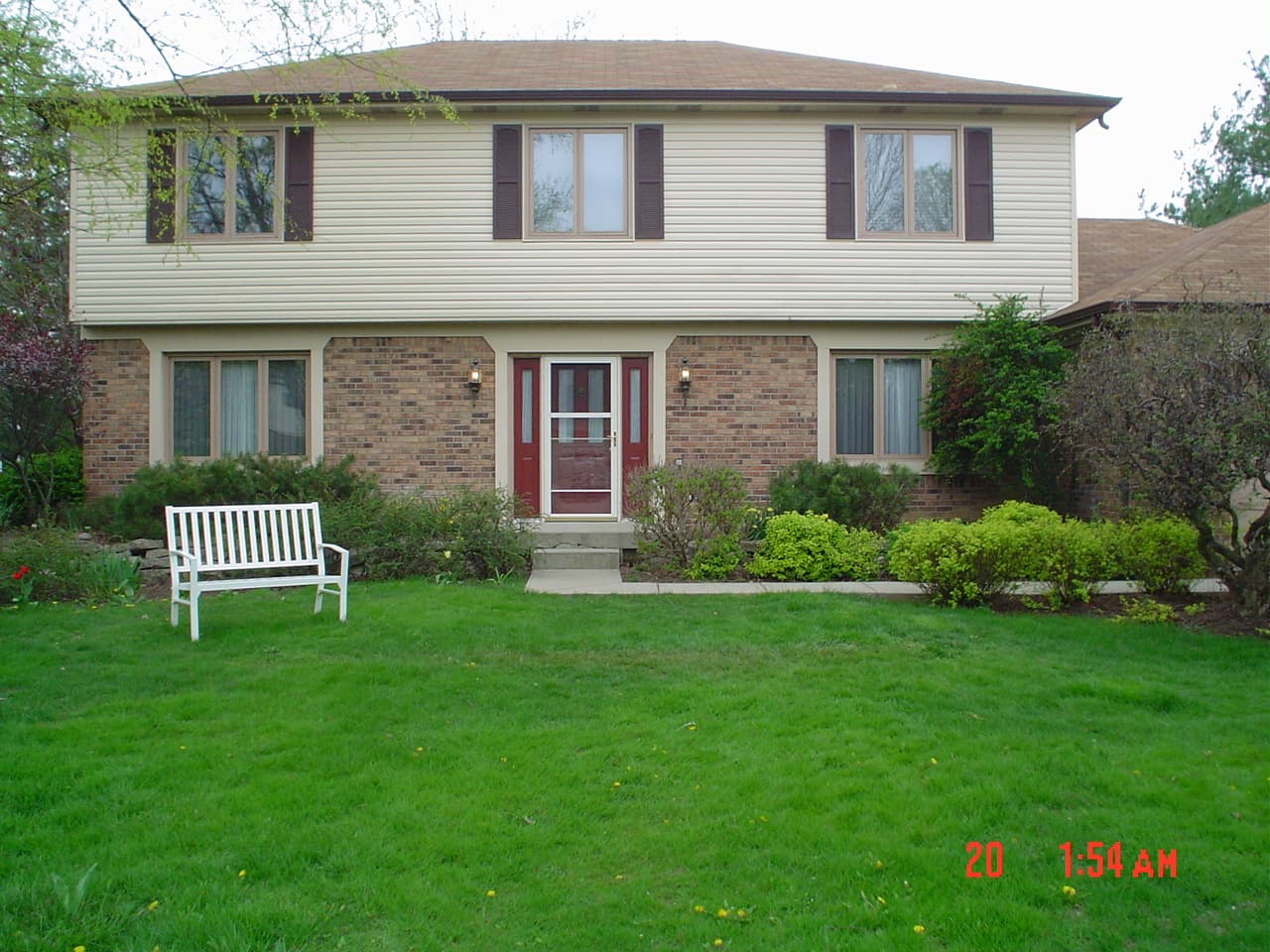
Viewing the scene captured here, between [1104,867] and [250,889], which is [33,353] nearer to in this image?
[250,889]

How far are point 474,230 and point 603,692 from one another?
8072mm

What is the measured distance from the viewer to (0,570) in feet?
29.6

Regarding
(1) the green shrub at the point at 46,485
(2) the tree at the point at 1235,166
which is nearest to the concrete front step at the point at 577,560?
(1) the green shrub at the point at 46,485

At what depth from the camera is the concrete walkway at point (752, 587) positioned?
8.91m

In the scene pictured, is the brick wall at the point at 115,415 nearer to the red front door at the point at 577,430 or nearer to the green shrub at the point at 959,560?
the red front door at the point at 577,430

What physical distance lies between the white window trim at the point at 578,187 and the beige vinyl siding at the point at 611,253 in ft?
0.37

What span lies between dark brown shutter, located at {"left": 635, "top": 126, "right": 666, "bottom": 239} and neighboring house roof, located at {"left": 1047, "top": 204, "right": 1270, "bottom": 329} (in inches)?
200

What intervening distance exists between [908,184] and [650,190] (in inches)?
130

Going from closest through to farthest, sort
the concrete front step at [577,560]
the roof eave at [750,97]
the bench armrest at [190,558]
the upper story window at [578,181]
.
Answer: the bench armrest at [190,558] < the concrete front step at [577,560] < the roof eave at [750,97] < the upper story window at [578,181]

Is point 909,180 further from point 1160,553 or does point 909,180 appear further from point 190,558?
point 190,558

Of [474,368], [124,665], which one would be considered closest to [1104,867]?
[124,665]

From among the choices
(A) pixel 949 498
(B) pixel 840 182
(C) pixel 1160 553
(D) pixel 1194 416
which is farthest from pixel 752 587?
(B) pixel 840 182

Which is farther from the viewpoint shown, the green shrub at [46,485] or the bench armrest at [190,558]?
the green shrub at [46,485]

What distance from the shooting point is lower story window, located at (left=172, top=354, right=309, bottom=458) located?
1274 cm
